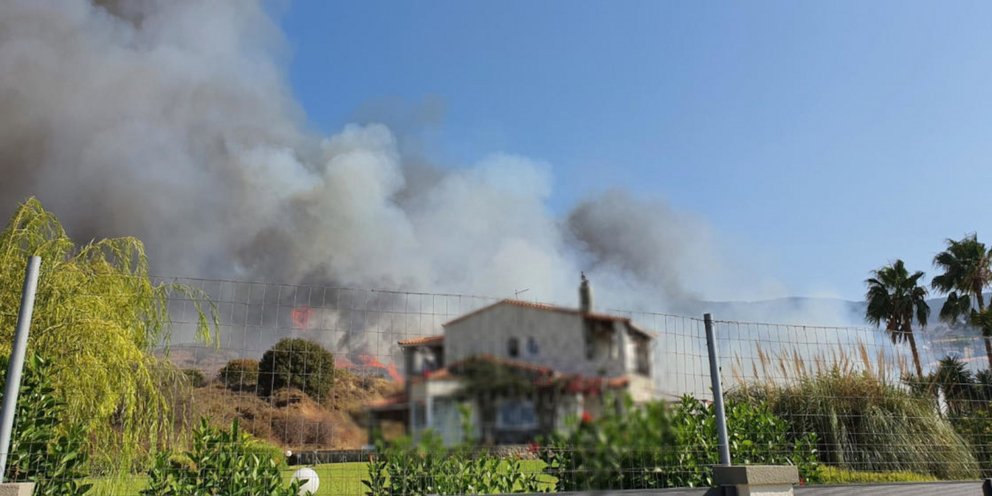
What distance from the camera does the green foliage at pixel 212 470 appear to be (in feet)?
12.3

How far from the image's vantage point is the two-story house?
1.25m

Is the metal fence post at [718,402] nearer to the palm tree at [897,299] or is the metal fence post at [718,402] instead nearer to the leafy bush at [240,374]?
the leafy bush at [240,374]

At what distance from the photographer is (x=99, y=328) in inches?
182

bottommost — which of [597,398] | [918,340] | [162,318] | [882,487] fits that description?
[882,487]

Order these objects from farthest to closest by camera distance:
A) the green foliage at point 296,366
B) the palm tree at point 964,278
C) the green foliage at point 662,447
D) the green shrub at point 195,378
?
the palm tree at point 964,278 < the green shrub at point 195,378 < the green foliage at point 296,366 < the green foliage at point 662,447

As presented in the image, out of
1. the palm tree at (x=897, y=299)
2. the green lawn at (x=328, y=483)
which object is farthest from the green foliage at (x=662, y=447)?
the palm tree at (x=897, y=299)

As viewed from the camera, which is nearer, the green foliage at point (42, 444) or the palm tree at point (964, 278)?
the green foliage at point (42, 444)

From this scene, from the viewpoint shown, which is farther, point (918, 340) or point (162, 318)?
point (918, 340)

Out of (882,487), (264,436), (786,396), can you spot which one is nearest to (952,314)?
(786,396)

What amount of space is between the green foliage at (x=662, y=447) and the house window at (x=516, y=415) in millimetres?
182

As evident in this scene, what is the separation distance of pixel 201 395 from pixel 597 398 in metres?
4.51

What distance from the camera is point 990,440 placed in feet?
20.4

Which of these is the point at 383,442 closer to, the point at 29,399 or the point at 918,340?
the point at 29,399

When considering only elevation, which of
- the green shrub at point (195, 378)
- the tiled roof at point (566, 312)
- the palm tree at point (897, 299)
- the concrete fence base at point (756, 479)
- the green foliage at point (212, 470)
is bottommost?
the concrete fence base at point (756, 479)
